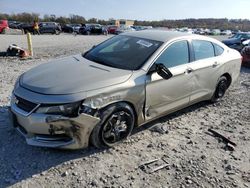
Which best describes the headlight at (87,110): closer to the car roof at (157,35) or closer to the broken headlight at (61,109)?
the broken headlight at (61,109)

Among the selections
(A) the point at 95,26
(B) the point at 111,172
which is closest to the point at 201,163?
(B) the point at 111,172

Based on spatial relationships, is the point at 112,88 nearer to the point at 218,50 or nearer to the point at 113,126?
the point at 113,126

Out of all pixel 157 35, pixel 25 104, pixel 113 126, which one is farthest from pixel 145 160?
pixel 157 35

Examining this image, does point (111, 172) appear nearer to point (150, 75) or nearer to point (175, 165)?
point (175, 165)

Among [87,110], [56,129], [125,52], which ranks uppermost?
[125,52]

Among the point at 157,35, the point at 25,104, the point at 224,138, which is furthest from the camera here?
the point at 157,35

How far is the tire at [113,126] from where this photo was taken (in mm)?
3615

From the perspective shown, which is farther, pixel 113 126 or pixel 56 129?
pixel 113 126

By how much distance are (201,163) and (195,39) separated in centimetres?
246

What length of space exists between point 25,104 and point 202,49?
348cm

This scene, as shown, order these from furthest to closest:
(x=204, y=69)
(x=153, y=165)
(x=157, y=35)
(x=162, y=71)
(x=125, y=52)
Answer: (x=204, y=69)
(x=157, y=35)
(x=125, y=52)
(x=162, y=71)
(x=153, y=165)

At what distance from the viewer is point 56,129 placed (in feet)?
11.0

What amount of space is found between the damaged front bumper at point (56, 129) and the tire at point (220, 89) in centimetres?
339

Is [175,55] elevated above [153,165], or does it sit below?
above
